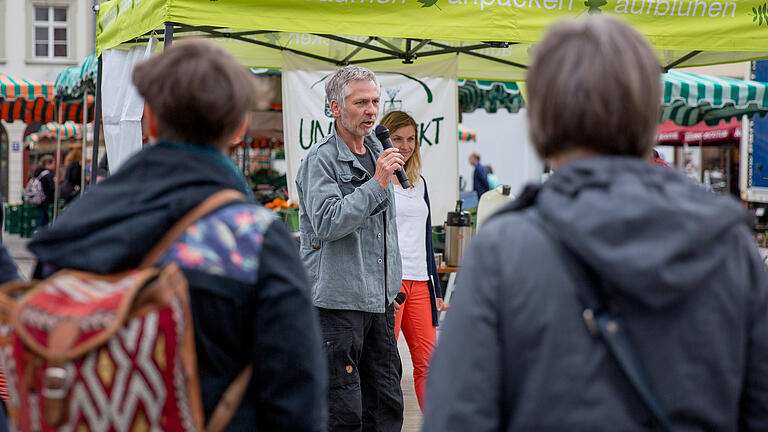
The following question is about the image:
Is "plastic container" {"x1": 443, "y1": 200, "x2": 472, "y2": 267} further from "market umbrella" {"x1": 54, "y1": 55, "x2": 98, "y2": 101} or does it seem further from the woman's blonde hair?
"market umbrella" {"x1": 54, "y1": 55, "x2": 98, "y2": 101}

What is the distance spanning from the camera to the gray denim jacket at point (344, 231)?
381 cm

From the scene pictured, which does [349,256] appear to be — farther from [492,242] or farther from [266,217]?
[492,242]

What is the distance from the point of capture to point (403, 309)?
4.89 meters

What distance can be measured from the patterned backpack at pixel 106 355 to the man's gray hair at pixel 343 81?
254cm

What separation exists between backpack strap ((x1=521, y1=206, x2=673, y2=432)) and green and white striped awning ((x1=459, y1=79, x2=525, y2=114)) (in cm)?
1000

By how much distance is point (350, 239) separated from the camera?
3963 mm

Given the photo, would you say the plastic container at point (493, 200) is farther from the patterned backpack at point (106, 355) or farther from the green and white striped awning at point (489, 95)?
the patterned backpack at point (106, 355)

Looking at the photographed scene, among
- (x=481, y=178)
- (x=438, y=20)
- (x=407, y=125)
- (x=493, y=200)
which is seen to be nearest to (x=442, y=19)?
(x=438, y=20)

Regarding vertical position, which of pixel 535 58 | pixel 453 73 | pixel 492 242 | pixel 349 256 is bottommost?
pixel 349 256

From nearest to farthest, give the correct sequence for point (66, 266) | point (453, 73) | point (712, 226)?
1. point (712, 226)
2. point (66, 266)
3. point (453, 73)

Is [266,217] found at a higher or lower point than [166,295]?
higher

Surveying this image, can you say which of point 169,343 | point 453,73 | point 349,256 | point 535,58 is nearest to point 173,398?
point 169,343

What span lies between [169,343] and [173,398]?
0.10 metres

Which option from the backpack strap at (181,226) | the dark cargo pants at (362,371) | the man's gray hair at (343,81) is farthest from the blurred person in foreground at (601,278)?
the man's gray hair at (343,81)
